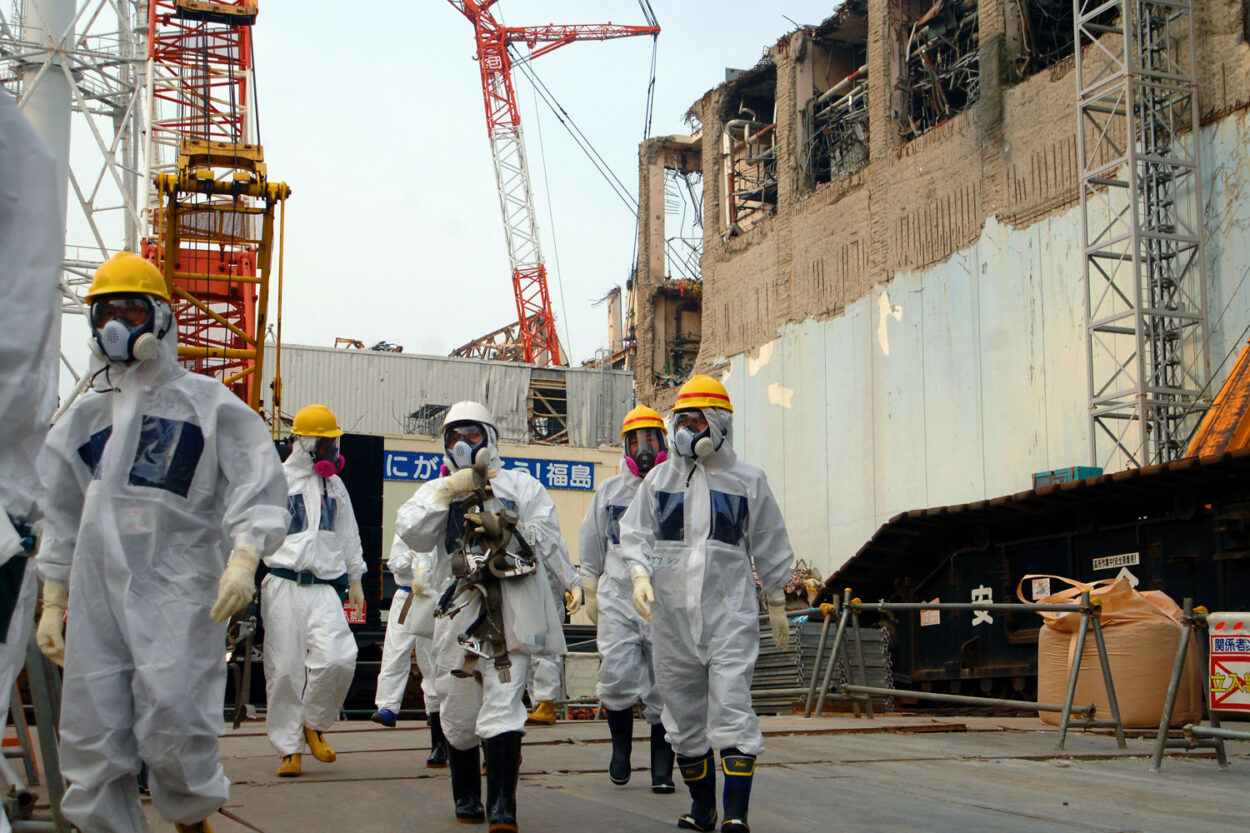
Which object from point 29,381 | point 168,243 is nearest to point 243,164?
point 168,243

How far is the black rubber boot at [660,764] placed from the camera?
6.56 meters

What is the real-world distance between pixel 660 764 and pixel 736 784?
1539mm

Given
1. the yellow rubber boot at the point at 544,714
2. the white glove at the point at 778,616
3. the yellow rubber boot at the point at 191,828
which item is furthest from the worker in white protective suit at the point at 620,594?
the yellow rubber boot at the point at 191,828

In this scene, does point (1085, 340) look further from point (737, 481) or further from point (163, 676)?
point (163, 676)

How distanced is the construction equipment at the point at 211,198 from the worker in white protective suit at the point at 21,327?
13.8m

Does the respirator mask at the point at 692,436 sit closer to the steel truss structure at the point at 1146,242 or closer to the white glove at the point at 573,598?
the white glove at the point at 573,598

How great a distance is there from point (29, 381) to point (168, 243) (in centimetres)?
1696

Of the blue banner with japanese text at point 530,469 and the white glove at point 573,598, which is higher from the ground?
the blue banner with japanese text at point 530,469

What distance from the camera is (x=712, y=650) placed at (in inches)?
216

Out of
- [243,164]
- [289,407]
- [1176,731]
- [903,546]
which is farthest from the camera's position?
[289,407]

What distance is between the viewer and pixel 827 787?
6652 mm

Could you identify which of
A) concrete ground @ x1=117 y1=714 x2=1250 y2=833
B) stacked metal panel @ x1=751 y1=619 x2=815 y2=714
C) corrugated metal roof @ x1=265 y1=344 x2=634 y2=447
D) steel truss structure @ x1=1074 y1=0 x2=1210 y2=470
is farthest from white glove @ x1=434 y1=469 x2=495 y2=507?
corrugated metal roof @ x1=265 y1=344 x2=634 y2=447

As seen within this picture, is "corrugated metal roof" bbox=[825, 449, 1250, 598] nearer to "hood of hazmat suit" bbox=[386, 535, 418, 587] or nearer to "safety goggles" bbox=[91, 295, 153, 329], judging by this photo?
"hood of hazmat suit" bbox=[386, 535, 418, 587]

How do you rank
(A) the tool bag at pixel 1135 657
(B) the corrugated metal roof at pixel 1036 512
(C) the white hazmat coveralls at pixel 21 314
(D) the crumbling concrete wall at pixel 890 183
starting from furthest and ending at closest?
(D) the crumbling concrete wall at pixel 890 183 < (B) the corrugated metal roof at pixel 1036 512 < (A) the tool bag at pixel 1135 657 < (C) the white hazmat coveralls at pixel 21 314
